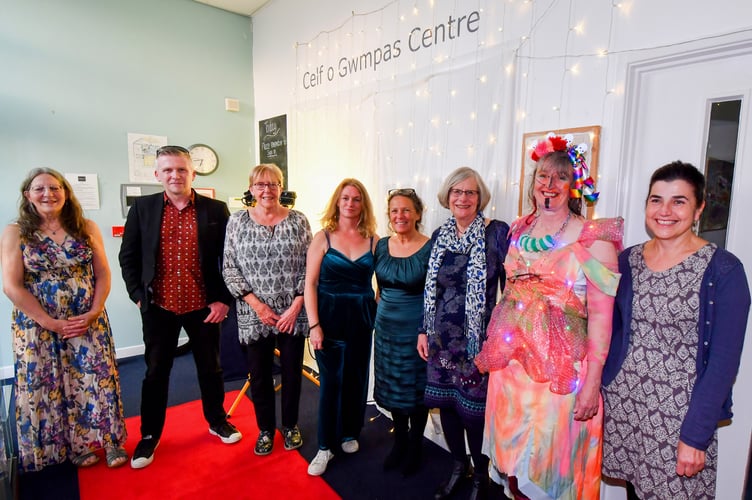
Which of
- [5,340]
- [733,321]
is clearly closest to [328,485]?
[733,321]

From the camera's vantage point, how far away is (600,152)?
1.87 meters

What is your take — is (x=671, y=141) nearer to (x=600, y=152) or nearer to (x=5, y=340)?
(x=600, y=152)

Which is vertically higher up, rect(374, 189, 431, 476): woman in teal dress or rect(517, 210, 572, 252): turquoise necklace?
rect(517, 210, 572, 252): turquoise necklace

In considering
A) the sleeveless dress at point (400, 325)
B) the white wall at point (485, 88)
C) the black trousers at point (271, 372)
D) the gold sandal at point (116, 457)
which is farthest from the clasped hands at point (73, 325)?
the white wall at point (485, 88)

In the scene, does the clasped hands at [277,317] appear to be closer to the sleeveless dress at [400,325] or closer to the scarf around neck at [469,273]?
the sleeveless dress at [400,325]

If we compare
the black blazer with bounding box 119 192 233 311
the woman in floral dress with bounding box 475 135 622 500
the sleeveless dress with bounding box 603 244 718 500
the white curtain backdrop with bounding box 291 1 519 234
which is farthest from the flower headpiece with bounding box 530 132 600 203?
the black blazer with bounding box 119 192 233 311

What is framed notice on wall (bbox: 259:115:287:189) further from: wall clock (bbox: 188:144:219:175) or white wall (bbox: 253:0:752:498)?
wall clock (bbox: 188:144:219:175)

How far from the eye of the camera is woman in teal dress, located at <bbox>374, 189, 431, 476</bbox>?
209 cm

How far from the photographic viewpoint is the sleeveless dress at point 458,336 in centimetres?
184

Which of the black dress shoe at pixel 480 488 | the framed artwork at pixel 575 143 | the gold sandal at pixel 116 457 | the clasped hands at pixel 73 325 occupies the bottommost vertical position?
the gold sandal at pixel 116 457

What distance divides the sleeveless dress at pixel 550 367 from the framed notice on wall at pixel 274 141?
307 cm

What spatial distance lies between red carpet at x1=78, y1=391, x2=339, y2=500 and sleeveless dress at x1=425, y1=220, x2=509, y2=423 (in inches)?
32.7

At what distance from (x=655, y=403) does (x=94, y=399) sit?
2653 mm

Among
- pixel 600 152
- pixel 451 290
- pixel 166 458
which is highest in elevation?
pixel 600 152
